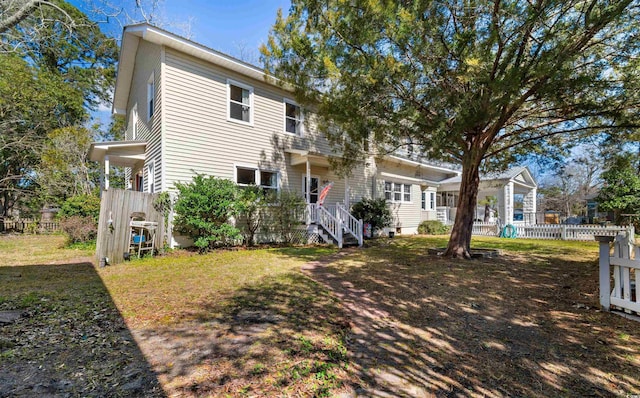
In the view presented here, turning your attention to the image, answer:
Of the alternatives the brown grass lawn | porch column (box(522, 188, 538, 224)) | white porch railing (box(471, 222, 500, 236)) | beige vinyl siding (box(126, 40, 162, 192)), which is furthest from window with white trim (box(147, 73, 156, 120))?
porch column (box(522, 188, 538, 224))

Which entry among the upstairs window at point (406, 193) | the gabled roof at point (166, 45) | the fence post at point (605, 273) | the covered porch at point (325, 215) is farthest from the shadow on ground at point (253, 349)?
the upstairs window at point (406, 193)

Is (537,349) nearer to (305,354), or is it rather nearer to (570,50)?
(305,354)

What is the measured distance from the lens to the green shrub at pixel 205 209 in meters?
8.52

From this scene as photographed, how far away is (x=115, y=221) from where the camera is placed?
7066 mm

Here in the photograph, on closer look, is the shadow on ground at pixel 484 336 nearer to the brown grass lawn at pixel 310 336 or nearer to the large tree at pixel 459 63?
the brown grass lawn at pixel 310 336

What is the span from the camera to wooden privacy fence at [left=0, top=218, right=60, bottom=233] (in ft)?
47.1

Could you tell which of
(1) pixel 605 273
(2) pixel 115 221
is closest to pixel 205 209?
(2) pixel 115 221

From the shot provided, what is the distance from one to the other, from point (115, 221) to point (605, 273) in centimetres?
928

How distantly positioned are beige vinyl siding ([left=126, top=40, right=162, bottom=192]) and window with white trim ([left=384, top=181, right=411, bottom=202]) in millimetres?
11624

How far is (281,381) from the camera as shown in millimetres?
2336

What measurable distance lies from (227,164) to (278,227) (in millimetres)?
2958

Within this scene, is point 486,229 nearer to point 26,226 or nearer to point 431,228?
point 431,228

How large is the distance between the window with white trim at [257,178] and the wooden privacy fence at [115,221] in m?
3.61

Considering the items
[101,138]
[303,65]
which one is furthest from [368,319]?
[101,138]
